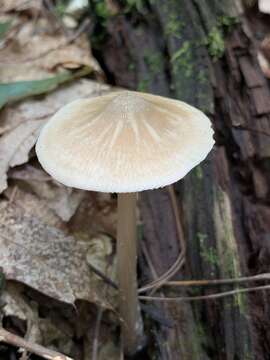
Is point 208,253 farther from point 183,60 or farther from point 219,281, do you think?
point 183,60

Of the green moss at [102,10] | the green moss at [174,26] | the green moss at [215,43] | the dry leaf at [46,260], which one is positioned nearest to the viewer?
the dry leaf at [46,260]

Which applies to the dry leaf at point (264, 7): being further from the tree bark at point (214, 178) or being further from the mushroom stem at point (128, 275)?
the mushroom stem at point (128, 275)

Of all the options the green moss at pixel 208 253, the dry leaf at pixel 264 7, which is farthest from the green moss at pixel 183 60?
the green moss at pixel 208 253

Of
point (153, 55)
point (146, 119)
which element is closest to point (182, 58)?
point (153, 55)

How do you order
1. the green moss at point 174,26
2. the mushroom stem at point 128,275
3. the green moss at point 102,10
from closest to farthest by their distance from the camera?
1. the mushroom stem at point 128,275
2. the green moss at point 174,26
3. the green moss at point 102,10

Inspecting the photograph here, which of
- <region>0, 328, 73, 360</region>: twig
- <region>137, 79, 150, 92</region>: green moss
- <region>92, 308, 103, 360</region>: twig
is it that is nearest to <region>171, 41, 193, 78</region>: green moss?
<region>137, 79, 150, 92</region>: green moss

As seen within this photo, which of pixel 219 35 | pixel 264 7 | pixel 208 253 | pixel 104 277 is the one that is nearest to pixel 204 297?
pixel 208 253
